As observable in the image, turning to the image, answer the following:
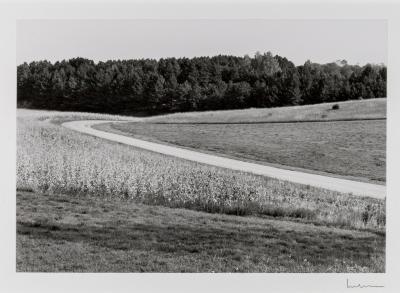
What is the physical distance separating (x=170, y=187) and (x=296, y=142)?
7797mm

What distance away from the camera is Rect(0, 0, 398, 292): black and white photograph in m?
11.8

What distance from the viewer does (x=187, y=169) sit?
18.4 metres

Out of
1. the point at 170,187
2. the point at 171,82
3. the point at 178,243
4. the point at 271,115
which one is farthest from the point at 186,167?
the point at 271,115

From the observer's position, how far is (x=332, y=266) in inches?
459

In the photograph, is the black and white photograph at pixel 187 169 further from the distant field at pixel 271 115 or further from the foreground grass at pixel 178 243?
the distant field at pixel 271 115

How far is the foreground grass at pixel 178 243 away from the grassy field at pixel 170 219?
0.08 ft

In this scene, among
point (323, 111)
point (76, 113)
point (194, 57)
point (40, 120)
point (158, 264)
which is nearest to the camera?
point (158, 264)

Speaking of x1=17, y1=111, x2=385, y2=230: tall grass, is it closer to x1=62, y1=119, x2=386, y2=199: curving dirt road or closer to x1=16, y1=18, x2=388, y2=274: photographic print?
x1=16, y1=18, x2=388, y2=274: photographic print

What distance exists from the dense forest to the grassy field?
1.23m

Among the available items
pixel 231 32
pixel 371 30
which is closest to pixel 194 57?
pixel 231 32

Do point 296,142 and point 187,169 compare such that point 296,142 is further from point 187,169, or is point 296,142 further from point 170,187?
point 170,187

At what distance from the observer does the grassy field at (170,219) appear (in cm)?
1162
